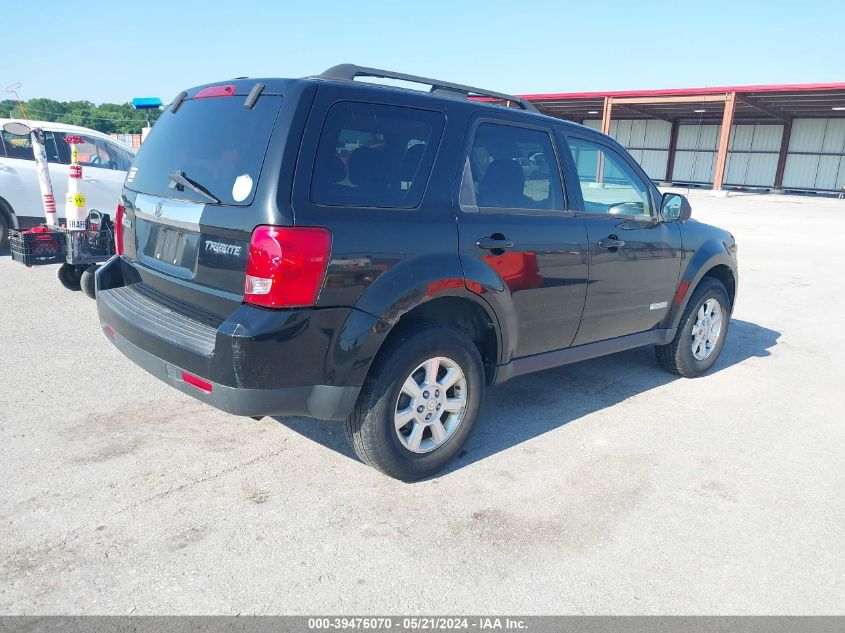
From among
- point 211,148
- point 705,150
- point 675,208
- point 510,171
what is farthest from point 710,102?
point 211,148

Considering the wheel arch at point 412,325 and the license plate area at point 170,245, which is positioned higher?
the license plate area at point 170,245

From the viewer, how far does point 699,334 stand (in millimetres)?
5371

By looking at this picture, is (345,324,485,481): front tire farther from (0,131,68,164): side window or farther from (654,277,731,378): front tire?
(0,131,68,164): side window

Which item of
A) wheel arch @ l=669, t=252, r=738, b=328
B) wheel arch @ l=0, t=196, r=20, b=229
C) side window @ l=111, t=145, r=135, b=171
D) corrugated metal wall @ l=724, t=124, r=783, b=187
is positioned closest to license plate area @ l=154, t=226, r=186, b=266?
wheel arch @ l=669, t=252, r=738, b=328

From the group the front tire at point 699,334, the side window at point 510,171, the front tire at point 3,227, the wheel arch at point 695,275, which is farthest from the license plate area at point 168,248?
the front tire at point 3,227

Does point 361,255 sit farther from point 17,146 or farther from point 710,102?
point 710,102

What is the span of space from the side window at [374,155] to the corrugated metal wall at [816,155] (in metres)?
40.7

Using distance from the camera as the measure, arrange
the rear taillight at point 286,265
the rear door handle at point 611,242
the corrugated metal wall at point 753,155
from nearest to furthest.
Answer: the rear taillight at point 286,265 < the rear door handle at point 611,242 < the corrugated metal wall at point 753,155

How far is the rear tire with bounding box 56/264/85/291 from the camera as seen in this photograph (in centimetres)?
700

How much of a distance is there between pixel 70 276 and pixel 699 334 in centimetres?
635

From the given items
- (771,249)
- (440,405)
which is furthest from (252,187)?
(771,249)

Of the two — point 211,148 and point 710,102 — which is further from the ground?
point 710,102

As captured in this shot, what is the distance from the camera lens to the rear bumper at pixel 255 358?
276 centimetres

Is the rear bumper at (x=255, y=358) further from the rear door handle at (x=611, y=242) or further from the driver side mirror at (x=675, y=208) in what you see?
the driver side mirror at (x=675, y=208)
